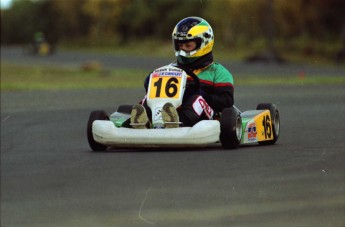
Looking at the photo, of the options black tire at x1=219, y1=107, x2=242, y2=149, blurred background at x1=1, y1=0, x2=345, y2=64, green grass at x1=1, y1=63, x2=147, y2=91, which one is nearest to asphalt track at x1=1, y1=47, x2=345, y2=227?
black tire at x1=219, y1=107, x2=242, y2=149

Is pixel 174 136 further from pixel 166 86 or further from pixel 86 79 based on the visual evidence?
pixel 86 79

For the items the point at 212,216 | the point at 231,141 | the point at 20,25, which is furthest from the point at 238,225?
the point at 20,25

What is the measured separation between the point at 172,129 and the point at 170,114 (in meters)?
0.18

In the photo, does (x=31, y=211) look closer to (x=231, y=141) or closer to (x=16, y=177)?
→ (x=16, y=177)

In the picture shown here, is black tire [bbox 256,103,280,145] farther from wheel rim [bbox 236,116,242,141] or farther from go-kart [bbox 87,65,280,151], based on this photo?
wheel rim [bbox 236,116,242,141]

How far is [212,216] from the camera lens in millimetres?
6641

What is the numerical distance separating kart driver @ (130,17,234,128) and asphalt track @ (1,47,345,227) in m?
0.43

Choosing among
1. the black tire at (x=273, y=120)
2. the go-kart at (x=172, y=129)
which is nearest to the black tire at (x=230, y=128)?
the go-kart at (x=172, y=129)

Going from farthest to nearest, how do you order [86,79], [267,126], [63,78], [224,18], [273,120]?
[224,18]
[63,78]
[86,79]
[273,120]
[267,126]

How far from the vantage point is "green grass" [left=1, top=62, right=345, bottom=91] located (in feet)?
86.0

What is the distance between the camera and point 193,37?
32.6 ft

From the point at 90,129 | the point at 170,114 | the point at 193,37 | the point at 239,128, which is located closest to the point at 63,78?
the point at 193,37

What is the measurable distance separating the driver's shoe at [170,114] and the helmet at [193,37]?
0.93 metres

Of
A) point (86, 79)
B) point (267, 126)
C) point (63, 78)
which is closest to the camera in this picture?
point (267, 126)
